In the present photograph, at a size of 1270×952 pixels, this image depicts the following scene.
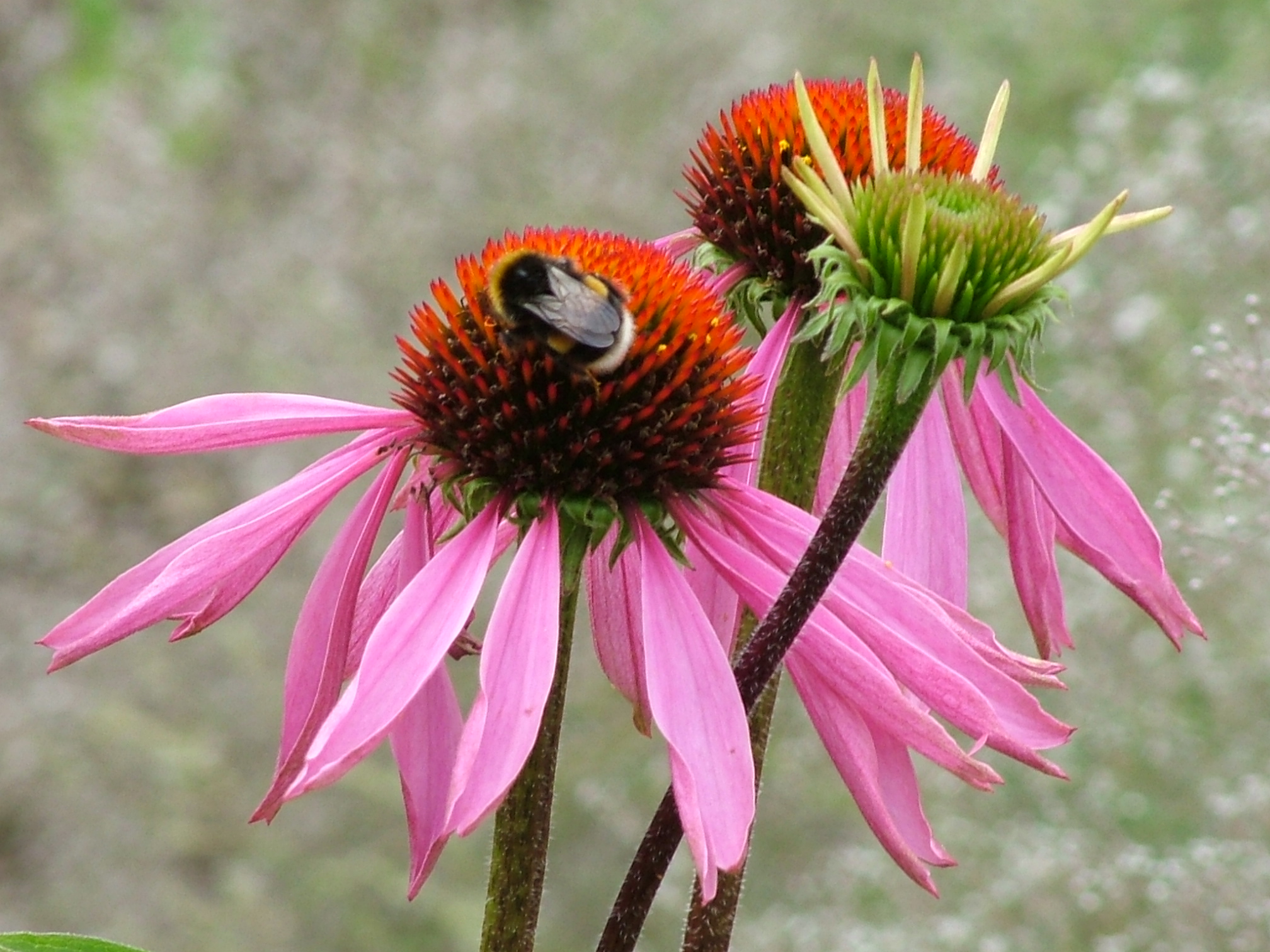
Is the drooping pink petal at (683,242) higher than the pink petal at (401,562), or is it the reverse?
the drooping pink petal at (683,242)

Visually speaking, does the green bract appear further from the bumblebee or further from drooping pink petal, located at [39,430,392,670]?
drooping pink petal, located at [39,430,392,670]

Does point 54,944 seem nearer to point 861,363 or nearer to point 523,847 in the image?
point 523,847

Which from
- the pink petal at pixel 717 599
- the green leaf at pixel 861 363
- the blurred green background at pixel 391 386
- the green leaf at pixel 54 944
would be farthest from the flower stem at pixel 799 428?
the blurred green background at pixel 391 386

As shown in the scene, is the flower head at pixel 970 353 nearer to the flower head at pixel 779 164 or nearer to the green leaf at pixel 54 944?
the flower head at pixel 779 164

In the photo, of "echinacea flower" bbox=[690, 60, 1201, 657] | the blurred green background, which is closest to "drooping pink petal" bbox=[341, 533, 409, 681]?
"echinacea flower" bbox=[690, 60, 1201, 657]

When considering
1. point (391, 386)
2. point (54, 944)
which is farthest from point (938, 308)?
point (391, 386)
